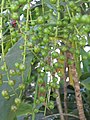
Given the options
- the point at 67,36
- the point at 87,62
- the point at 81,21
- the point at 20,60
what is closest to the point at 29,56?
the point at 20,60

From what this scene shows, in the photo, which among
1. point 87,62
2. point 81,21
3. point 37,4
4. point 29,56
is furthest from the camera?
point 87,62

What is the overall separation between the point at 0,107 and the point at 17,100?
129 mm

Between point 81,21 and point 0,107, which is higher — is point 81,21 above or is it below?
above

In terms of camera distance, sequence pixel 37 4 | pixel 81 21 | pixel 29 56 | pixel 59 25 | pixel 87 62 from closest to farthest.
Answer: pixel 81 21 < pixel 59 25 < pixel 29 56 < pixel 37 4 < pixel 87 62

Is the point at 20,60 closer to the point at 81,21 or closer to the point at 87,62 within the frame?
the point at 81,21

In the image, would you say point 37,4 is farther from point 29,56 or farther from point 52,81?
point 52,81

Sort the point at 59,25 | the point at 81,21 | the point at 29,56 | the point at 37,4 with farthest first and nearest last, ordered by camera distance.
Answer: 1. the point at 37,4
2. the point at 29,56
3. the point at 59,25
4. the point at 81,21

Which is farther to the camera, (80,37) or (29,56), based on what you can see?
(29,56)

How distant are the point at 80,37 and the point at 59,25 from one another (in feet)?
0.17

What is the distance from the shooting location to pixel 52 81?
0.70 metres

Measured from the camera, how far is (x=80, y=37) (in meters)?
0.67

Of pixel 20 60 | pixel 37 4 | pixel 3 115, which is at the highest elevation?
pixel 37 4

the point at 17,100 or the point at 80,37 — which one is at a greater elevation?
the point at 80,37

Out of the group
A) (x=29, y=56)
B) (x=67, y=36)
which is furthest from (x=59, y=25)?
(x=29, y=56)
